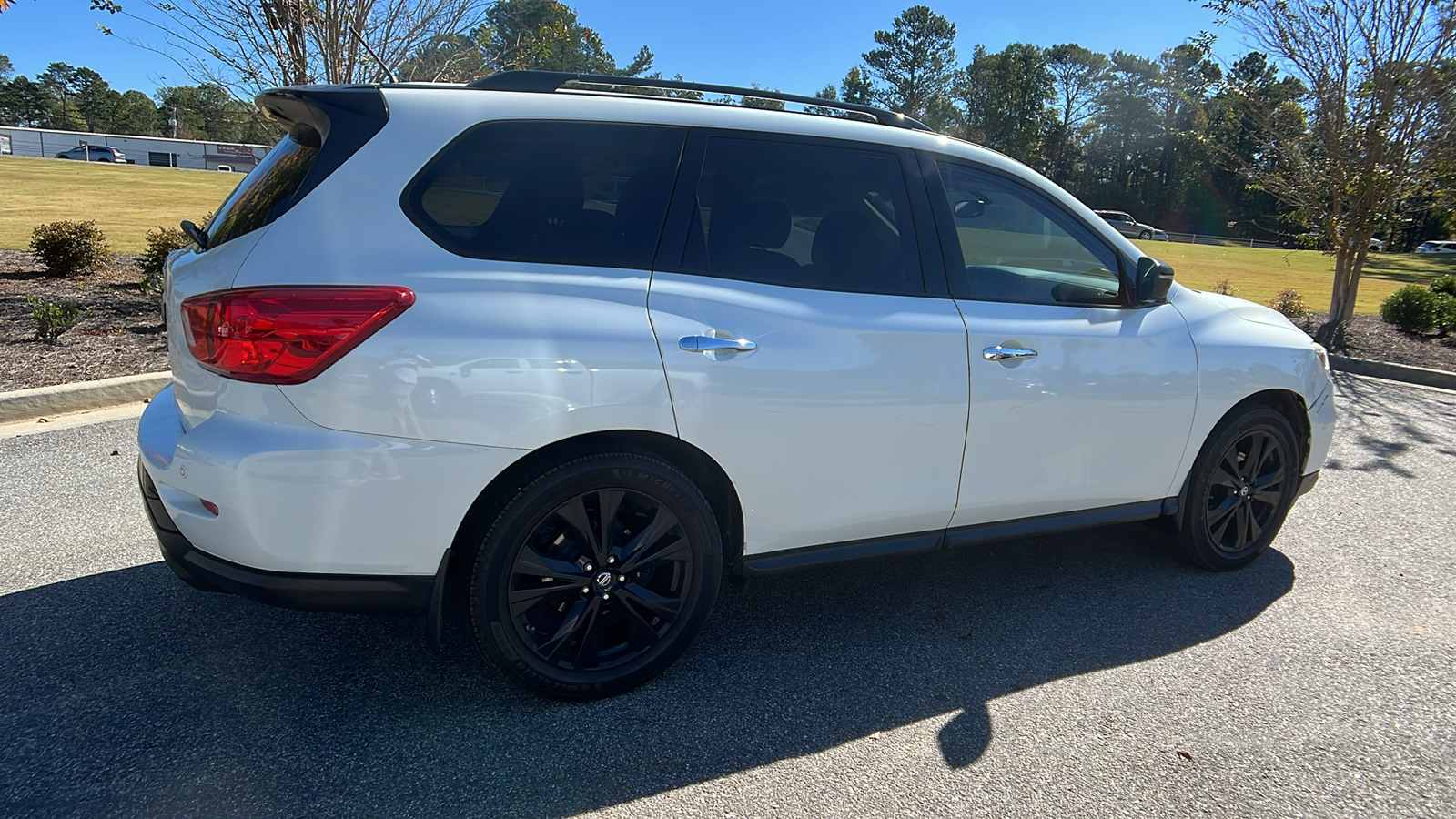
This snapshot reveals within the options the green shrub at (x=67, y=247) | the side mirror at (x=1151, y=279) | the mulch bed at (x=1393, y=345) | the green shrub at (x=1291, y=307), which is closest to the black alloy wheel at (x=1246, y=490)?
the side mirror at (x=1151, y=279)

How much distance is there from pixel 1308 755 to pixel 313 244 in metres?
3.30

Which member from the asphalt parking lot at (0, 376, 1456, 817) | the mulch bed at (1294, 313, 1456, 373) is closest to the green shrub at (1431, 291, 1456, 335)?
the mulch bed at (1294, 313, 1456, 373)

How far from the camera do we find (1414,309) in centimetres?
1236

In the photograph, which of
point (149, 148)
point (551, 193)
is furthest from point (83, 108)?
point (551, 193)

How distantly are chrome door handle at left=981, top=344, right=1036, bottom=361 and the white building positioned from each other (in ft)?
249

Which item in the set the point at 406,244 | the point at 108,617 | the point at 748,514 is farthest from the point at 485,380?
the point at 108,617

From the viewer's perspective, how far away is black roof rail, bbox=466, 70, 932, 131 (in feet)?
9.61

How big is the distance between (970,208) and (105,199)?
30.7m

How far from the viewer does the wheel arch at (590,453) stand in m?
2.63

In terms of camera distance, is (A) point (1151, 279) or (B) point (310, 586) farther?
(A) point (1151, 279)

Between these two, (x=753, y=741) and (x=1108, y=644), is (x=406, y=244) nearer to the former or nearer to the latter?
(x=753, y=741)

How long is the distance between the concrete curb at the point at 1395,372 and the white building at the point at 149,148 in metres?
73.3

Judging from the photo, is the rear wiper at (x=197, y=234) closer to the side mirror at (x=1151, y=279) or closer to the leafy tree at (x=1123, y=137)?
the side mirror at (x=1151, y=279)

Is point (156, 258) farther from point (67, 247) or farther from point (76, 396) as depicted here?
point (76, 396)
